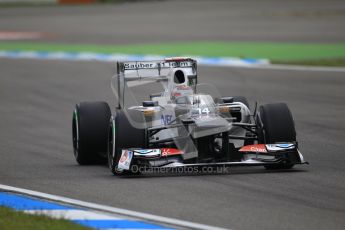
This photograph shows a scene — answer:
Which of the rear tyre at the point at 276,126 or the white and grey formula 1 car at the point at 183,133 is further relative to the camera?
the rear tyre at the point at 276,126

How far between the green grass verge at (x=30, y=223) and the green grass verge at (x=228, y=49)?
17.0 metres

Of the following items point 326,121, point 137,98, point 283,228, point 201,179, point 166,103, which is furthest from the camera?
point 137,98

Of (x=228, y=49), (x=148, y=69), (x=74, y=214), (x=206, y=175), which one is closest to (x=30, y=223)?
(x=74, y=214)

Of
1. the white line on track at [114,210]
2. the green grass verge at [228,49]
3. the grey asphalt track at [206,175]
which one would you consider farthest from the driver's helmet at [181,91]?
the green grass verge at [228,49]

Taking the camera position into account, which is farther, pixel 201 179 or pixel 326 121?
pixel 326 121

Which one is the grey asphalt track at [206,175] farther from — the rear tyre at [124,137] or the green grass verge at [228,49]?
the green grass verge at [228,49]

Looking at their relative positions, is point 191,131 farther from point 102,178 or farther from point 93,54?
point 93,54

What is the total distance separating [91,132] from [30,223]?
12.3 ft

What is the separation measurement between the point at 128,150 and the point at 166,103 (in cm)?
130

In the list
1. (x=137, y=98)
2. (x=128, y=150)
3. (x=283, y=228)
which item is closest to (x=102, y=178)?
(x=128, y=150)

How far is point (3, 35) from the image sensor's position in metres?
37.0

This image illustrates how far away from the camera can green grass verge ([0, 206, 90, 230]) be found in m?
8.50

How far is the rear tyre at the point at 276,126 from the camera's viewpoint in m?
11.5

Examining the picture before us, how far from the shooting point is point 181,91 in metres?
12.2
